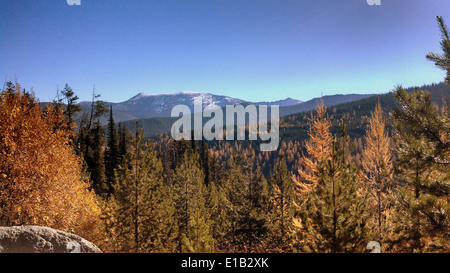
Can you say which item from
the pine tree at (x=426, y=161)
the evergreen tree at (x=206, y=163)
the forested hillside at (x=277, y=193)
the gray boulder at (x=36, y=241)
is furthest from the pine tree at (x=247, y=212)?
the evergreen tree at (x=206, y=163)

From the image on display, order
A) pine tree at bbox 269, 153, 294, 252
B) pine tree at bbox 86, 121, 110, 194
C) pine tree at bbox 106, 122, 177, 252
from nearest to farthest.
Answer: pine tree at bbox 106, 122, 177, 252 → pine tree at bbox 269, 153, 294, 252 → pine tree at bbox 86, 121, 110, 194

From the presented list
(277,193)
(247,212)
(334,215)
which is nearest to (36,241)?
(334,215)

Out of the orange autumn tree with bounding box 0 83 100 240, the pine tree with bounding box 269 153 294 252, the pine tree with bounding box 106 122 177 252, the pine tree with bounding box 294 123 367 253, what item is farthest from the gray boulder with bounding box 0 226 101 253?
the pine tree with bounding box 269 153 294 252

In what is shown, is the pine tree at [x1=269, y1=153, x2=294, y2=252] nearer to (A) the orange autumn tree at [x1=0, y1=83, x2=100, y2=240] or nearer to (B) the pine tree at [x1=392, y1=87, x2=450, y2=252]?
(B) the pine tree at [x1=392, y1=87, x2=450, y2=252]

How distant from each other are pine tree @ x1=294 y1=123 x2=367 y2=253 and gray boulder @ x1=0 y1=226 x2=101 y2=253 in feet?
30.3

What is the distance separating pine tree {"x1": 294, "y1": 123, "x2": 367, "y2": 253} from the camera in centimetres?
810

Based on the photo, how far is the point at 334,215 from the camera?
8305 millimetres

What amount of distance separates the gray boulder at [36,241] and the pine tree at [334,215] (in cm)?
925

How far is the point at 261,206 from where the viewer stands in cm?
2088

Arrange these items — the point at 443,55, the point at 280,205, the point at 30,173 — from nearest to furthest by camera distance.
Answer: the point at 443,55 < the point at 30,173 < the point at 280,205

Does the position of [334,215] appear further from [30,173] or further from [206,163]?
[206,163]

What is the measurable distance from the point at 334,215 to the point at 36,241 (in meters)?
11.3

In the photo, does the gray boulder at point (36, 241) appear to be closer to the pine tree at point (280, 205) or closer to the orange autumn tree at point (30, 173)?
the orange autumn tree at point (30, 173)

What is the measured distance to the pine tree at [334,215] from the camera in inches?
319
